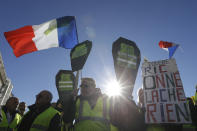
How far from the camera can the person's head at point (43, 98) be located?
9.77ft

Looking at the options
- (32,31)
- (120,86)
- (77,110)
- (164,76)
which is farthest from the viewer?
(32,31)

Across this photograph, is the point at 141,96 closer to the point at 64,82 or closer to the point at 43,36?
the point at 64,82

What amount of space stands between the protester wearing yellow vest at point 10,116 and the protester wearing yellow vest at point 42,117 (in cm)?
113

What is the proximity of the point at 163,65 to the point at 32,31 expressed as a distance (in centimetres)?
502

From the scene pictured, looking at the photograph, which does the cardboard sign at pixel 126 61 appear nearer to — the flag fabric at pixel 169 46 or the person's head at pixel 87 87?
the person's head at pixel 87 87

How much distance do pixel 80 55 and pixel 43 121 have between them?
135 centimetres

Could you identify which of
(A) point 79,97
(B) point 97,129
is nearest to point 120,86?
(B) point 97,129

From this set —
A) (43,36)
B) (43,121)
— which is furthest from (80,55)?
(43,36)

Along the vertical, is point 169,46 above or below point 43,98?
above

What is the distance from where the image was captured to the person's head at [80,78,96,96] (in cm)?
273

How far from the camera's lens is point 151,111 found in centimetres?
258

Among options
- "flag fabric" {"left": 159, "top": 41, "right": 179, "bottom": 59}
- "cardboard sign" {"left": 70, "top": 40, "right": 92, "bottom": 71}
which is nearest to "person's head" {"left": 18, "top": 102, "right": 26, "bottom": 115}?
"cardboard sign" {"left": 70, "top": 40, "right": 92, "bottom": 71}

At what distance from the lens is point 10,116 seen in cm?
387

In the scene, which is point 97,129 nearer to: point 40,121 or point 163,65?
point 40,121
